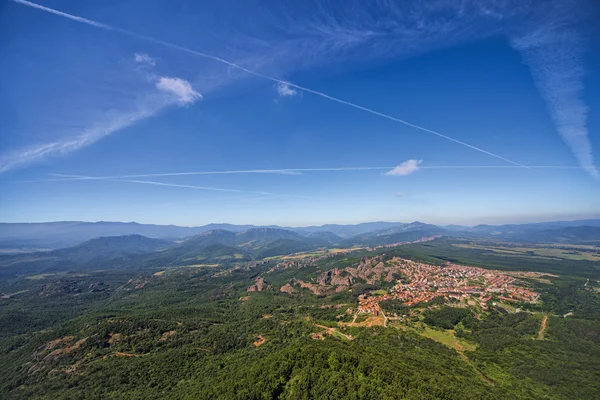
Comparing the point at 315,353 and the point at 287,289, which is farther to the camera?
the point at 287,289

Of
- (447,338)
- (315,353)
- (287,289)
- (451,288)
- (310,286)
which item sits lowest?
(287,289)

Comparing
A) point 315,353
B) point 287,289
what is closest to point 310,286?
point 287,289

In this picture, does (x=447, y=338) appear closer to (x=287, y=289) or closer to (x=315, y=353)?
(x=315, y=353)

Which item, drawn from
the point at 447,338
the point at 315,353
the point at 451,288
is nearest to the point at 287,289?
the point at 451,288

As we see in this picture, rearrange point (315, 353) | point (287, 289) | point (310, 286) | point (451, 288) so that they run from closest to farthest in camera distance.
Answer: point (315, 353) → point (451, 288) → point (287, 289) → point (310, 286)

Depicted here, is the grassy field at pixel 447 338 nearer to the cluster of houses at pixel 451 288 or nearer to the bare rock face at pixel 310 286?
the cluster of houses at pixel 451 288

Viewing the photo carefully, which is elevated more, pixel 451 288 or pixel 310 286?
pixel 451 288

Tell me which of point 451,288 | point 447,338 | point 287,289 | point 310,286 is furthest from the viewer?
point 310,286

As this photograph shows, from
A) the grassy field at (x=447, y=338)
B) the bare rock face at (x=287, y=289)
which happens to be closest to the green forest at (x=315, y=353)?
the grassy field at (x=447, y=338)

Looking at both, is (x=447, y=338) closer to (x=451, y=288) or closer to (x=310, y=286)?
(x=451, y=288)

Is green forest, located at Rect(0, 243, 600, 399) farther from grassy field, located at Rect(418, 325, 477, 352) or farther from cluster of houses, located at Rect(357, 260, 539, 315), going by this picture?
cluster of houses, located at Rect(357, 260, 539, 315)
